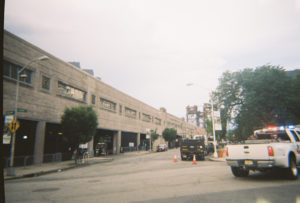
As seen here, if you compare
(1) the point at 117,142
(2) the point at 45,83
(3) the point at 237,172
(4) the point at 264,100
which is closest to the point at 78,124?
(2) the point at 45,83

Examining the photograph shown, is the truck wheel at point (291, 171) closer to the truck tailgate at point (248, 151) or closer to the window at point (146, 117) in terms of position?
the truck tailgate at point (248, 151)

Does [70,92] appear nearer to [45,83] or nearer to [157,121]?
[45,83]

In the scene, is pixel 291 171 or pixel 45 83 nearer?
pixel 291 171

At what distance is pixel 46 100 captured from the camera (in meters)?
23.3

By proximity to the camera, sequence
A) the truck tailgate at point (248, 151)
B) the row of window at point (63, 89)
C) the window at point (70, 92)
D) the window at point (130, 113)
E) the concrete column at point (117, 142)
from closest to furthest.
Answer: the truck tailgate at point (248, 151) < the row of window at point (63, 89) < the window at point (70, 92) < the concrete column at point (117, 142) < the window at point (130, 113)

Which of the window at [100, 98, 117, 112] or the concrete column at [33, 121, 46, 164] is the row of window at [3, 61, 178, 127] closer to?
the window at [100, 98, 117, 112]

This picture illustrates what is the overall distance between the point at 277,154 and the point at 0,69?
916cm

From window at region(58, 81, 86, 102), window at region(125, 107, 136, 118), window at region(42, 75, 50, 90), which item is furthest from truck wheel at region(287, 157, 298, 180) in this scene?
window at region(125, 107, 136, 118)

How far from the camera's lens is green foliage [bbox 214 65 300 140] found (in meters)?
29.9

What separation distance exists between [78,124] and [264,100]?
25516 millimetres

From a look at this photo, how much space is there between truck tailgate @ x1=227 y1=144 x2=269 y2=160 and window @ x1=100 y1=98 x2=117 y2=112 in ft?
94.3

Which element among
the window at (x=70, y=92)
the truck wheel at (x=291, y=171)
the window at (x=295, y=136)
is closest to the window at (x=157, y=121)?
the window at (x=70, y=92)

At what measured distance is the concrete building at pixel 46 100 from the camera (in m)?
19.6

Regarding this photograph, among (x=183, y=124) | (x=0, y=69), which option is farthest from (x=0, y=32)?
(x=183, y=124)
